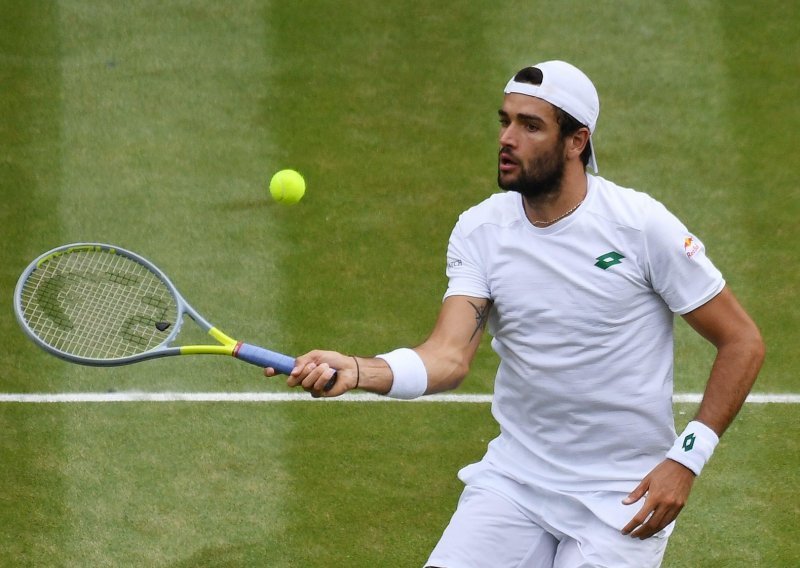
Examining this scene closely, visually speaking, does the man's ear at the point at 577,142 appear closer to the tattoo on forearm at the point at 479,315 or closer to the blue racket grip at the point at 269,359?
the tattoo on forearm at the point at 479,315

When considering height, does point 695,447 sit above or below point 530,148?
below

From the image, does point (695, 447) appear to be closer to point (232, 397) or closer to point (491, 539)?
point (491, 539)

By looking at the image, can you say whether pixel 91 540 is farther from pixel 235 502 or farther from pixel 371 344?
pixel 371 344

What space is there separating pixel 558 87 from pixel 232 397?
331 centimetres

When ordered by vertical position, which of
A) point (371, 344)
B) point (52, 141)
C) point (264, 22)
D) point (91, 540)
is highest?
point (264, 22)

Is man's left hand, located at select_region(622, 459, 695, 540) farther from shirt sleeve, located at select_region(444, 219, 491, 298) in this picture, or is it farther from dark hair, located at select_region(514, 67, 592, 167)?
dark hair, located at select_region(514, 67, 592, 167)

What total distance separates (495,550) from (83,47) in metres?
6.22

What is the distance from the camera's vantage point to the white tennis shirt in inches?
218

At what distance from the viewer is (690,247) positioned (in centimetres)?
547

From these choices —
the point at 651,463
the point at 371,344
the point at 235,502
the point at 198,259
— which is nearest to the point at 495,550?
the point at 651,463

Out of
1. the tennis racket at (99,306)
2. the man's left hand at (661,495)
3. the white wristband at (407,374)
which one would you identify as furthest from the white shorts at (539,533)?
the tennis racket at (99,306)

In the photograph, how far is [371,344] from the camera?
28.0 ft

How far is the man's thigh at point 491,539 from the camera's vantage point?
18.4ft

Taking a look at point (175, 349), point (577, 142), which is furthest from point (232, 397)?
point (577, 142)
